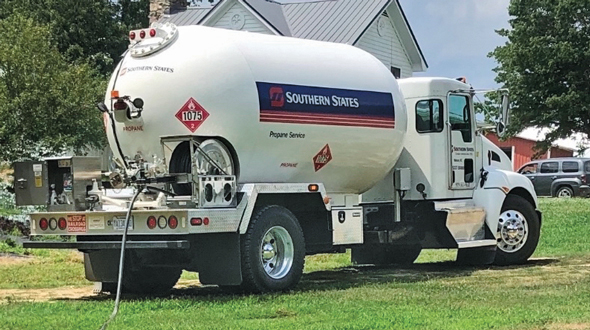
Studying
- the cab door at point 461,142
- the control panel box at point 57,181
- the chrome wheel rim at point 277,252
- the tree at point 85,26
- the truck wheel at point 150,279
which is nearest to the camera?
the chrome wheel rim at point 277,252

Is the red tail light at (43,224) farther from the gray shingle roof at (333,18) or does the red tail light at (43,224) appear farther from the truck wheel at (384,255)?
the gray shingle roof at (333,18)

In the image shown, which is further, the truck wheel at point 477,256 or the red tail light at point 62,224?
the truck wheel at point 477,256

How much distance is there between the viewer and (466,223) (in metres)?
15.3

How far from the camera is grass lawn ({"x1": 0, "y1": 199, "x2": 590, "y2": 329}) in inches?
365

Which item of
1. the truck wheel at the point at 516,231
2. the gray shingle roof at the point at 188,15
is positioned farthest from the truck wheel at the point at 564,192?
the truck wheel at the point at 516,231

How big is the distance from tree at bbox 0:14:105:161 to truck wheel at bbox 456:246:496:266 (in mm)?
11530

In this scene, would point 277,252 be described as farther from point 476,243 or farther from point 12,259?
point 12,259

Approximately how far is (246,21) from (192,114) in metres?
21.4

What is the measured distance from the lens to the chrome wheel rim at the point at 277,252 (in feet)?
39.8

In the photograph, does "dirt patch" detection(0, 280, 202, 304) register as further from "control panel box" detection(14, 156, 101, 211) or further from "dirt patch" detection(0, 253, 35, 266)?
"dirt patch" detection(0, 253, 35, 266)

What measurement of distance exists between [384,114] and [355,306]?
3998 mm

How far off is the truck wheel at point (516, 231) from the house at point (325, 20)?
15185 millimetres

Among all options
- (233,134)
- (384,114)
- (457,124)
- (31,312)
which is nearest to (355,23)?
(457,124)

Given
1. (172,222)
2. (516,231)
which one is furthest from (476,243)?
(172,222)
